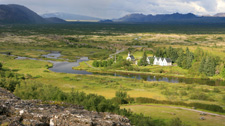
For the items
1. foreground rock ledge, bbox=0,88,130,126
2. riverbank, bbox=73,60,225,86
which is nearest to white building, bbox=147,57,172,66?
riverbank, bbox=73,60,225,86

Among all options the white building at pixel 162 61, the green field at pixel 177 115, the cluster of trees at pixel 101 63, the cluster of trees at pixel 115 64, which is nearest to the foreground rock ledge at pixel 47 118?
the green field at pixel 177 115

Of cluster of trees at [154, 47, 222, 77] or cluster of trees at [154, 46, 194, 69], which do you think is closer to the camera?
cluster of trees at [154, 47, 222, 77]

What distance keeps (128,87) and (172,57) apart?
59.0 m

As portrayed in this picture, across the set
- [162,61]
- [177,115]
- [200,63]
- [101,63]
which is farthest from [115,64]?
[177,115]

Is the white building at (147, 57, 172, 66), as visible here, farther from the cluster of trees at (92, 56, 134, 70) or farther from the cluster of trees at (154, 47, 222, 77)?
the cluster of trees at (92, 56, 134, 70)

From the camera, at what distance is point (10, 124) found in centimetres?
1472

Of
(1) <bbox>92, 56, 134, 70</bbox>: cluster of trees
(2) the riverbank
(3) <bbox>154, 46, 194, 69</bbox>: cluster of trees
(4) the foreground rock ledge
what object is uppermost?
(4) the foreground rock ledge

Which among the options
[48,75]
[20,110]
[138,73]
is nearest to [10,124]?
[20,110]

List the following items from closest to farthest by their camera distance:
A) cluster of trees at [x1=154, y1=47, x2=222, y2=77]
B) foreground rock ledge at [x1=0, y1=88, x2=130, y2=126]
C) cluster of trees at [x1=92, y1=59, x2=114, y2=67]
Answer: foreground rock ledge at [x1=0, y1=88, x2=130, y2=126], cluster of trees at [x1=154, y1=47, x2=222, y2=77], cluster of trees at [x1=92, y1=59, x2=114, y2=67]

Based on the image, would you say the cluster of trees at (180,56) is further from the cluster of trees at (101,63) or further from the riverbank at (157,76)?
the cluster of trees at (101,63)

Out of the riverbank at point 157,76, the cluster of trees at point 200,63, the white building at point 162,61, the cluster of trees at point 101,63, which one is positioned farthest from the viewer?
the white building at point 162,61

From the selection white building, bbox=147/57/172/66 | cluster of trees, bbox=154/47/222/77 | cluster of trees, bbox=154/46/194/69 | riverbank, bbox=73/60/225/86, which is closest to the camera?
riverbank, bbox=73/60/225/86

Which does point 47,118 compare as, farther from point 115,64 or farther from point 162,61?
point 162,61

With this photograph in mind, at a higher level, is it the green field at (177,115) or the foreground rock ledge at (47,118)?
the foreground rock ledge at (47,118)
